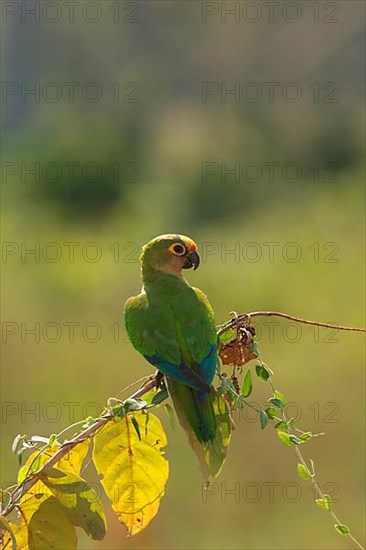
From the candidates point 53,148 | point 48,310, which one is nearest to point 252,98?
point 53,148

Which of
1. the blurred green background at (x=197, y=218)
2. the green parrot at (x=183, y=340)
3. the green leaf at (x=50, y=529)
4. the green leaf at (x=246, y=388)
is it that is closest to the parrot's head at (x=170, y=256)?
the green parrot at (x=183, y=340)

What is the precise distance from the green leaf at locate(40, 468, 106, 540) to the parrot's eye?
84cm

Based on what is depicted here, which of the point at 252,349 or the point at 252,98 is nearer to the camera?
the point at 252,349

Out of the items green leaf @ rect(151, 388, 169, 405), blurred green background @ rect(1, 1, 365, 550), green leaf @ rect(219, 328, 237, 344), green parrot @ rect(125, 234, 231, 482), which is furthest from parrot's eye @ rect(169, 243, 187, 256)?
blurred green background @ rect(1, 1, 365, 550)

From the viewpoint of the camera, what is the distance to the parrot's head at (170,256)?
2.33m

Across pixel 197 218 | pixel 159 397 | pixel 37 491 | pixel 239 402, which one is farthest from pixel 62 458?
pixel 197 218

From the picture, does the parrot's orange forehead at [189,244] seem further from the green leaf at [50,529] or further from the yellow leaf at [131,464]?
the green leaf at [50,529]

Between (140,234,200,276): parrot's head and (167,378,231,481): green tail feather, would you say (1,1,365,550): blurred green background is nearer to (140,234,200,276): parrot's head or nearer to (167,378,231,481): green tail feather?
(140,234,200,276): parrot's head

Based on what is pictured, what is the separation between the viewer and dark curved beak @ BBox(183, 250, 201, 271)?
7.71 feet

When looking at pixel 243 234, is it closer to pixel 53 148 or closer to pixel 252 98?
pixel 53 148

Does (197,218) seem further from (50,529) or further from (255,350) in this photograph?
(50,529)

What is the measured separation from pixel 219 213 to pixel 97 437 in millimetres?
11433

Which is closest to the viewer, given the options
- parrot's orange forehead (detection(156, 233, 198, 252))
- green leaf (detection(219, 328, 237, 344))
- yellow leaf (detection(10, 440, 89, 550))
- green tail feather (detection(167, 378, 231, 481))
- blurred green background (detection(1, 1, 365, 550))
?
yellow leaf (detection(10, 440, 89, 550))

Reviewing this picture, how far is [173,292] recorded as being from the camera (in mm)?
2273
